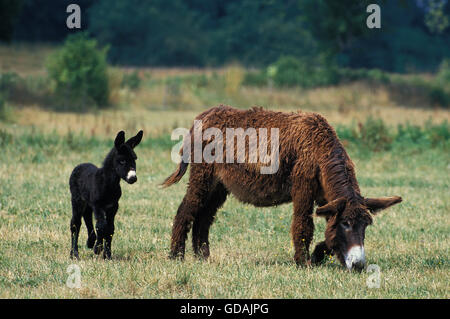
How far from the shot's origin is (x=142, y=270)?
24.2 feet

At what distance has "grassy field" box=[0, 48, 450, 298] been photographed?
6867mm

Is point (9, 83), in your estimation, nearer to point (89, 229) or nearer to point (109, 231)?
point (89, 229)

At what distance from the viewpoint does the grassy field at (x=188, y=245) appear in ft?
22.5

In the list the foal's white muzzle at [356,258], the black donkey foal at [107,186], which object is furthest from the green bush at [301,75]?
the foal's white muzzle at [356,258]

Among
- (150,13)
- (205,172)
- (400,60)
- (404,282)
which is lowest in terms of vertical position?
(404,282)

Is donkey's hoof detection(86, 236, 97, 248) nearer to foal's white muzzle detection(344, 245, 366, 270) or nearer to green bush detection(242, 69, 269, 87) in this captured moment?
foal's white muzzle detection(344, 245, 366, 270)

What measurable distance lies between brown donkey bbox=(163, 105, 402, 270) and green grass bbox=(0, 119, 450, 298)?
32cm

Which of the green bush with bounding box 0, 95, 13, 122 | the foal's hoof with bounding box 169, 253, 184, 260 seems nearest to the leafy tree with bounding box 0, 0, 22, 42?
the green bush with bounding box 0, 95, 13, 122

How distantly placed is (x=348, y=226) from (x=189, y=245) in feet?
9.41

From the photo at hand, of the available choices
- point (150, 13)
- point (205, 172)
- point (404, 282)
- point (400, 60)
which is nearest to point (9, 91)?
point (205, 172)

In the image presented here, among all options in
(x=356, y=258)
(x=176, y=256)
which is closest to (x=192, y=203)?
(x=176, y=256)
